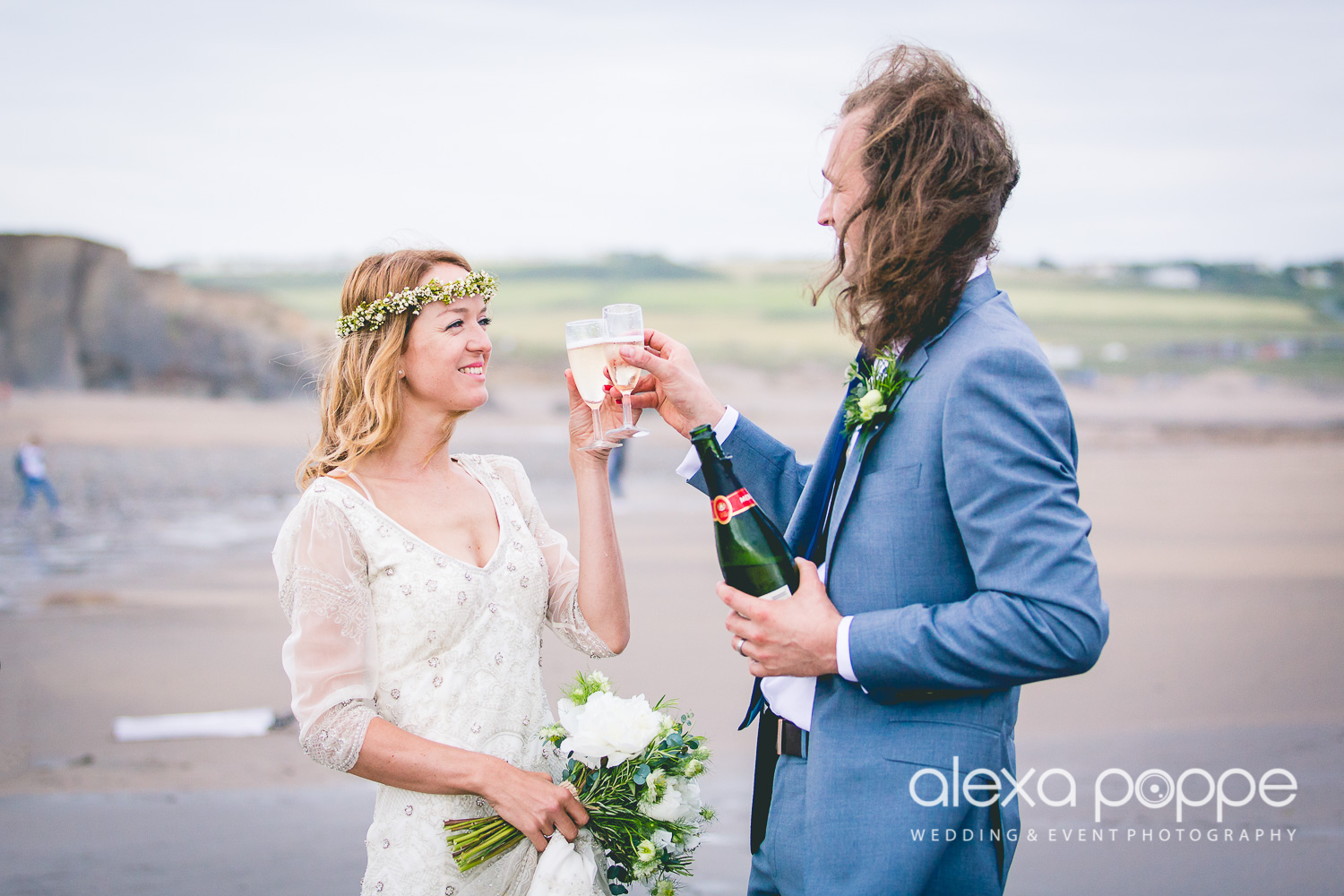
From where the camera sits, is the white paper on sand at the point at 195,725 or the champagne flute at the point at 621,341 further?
the white paper on sand at the point at 195,725

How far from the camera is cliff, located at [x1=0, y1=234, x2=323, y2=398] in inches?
713

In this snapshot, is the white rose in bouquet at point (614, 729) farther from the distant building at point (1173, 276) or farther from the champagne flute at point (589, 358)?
the distant building at point (1173, 276)

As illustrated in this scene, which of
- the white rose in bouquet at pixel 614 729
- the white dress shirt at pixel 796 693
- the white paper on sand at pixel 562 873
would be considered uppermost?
the white dress shirt at pixel 796 693

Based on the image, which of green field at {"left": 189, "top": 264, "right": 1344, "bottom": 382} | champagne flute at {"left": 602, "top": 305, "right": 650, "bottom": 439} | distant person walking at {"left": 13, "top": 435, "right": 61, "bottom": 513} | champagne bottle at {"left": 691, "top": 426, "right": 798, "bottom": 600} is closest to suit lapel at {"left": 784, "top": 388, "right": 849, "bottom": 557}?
champagne bottle at {"left": 691, "top": 426, "right": 798, "bottom": 600}

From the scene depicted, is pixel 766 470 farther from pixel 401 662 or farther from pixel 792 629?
pixel 401 662

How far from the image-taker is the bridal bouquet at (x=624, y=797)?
1.96m

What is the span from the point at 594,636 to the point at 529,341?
1802cm

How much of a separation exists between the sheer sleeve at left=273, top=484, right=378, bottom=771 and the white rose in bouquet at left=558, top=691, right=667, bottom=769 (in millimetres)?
456

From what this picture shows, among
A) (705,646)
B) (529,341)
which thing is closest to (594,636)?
(705,646)

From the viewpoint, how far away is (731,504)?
1.85 m

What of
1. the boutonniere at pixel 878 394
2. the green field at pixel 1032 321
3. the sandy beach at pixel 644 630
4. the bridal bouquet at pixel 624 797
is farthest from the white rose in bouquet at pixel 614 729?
the green field at pixel 1032 321

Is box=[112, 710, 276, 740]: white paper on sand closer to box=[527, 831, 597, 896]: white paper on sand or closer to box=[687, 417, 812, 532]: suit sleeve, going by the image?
box=[527, 831, 597, 896]: white paper on sand

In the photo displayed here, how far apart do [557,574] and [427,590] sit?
41cm

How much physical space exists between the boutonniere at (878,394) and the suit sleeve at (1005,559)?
0.43 feet
